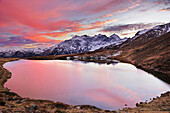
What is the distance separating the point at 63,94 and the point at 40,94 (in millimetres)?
7210

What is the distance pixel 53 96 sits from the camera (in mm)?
31453

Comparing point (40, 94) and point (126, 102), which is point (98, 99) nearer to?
point (126, 102)

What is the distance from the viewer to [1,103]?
19.6m

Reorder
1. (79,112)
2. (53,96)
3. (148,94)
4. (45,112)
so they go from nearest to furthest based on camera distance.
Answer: (45,112) → (79,112) → (53,96) → (148,94)

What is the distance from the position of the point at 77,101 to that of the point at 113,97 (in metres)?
10.9

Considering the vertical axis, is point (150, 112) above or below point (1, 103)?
below

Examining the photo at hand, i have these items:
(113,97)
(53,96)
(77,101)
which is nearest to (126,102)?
(113,97)

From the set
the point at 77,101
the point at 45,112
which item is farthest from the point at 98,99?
the point at 45,112

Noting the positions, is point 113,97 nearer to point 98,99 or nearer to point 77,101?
point 98,99

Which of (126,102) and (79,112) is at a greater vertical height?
(79,112)

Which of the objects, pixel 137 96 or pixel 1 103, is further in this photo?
pixel 137 96

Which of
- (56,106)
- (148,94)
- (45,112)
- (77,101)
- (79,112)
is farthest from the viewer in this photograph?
(148,94)

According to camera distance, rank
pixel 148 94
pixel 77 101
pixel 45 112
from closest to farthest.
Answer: pixel 45 112 → pixel 77 101 → pixel 148 94

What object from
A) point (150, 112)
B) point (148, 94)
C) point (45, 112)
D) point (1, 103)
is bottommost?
point (148, 94)
